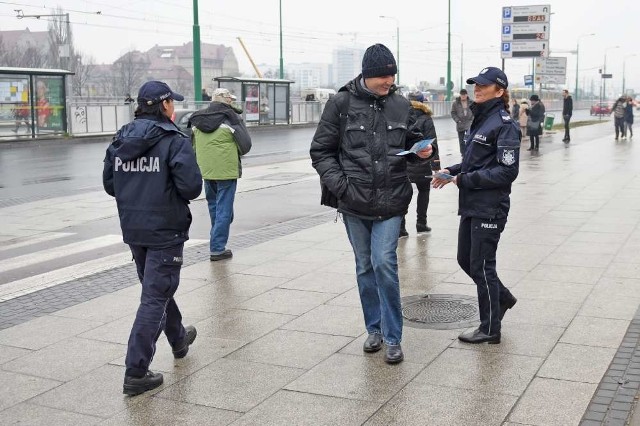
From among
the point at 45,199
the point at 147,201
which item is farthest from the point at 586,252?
the point at 45,199

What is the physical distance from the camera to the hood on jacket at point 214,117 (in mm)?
8281

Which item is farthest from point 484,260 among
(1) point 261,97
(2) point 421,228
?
(1) point 261,97

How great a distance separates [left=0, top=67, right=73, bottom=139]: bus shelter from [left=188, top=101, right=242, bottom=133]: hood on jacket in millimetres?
21113

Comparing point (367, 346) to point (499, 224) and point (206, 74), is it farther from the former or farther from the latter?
point (206, 74)

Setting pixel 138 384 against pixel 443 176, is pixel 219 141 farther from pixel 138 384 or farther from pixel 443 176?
pixel 138 384

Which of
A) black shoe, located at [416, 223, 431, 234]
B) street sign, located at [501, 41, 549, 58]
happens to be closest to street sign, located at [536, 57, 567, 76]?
street sign, located at [501, 41, 549, 58]

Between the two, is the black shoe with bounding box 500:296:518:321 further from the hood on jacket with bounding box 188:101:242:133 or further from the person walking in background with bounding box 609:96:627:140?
the person walking in background with bounding box 609:96:627:140

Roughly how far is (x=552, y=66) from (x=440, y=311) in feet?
121

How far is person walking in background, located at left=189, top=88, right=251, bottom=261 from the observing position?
8.25 meters

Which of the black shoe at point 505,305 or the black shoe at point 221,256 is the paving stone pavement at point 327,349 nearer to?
the black shoe at point 221,256

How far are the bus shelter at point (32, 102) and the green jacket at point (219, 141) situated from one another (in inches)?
832

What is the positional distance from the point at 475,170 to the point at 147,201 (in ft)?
6.84

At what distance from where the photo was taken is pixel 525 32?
109 feet

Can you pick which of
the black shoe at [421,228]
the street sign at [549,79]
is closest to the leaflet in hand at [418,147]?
the black shoe at [421,228]
